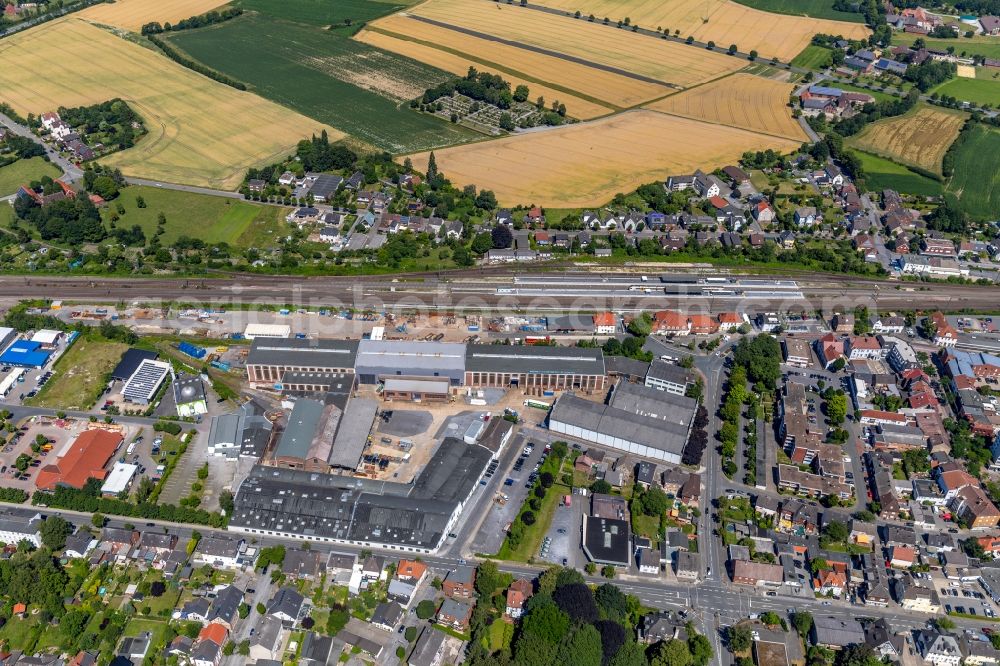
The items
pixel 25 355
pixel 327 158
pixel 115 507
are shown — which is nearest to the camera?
pixel 115 507

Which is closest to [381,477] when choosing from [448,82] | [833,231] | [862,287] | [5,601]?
[5,601]

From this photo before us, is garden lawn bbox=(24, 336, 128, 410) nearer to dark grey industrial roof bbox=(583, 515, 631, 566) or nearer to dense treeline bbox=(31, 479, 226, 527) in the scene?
dense treeline bbox=(31, 479, 226, 527)

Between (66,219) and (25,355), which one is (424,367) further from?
(66,219)

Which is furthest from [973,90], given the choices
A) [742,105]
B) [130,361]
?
[130,361]

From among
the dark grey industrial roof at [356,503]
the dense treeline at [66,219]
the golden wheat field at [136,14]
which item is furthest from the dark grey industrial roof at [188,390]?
the golden wheat field at [136,14]

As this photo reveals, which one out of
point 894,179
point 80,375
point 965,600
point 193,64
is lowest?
point 80,375

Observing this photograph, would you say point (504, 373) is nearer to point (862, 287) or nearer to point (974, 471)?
point (974, 471)
